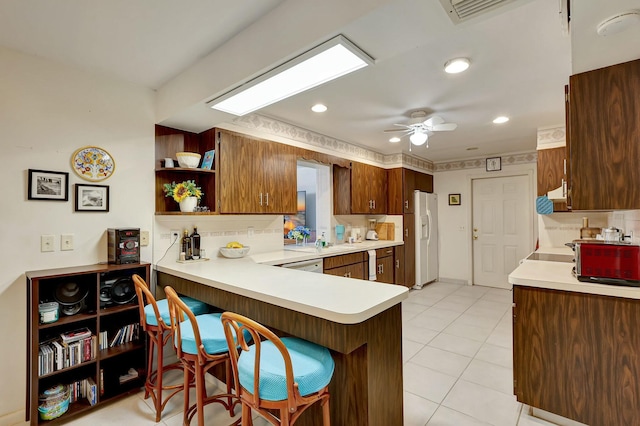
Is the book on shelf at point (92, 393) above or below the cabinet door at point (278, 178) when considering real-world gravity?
below

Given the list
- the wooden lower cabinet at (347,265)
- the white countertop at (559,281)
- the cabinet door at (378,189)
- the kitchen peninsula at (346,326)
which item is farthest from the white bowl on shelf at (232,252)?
the cabinet door at (378,189)

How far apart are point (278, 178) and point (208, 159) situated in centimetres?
81

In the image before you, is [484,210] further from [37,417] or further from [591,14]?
[37,417]

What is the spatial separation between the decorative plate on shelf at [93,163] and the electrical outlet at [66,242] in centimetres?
45

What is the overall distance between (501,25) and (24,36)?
2.88 metres

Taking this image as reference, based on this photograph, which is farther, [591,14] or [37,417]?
[37,417]

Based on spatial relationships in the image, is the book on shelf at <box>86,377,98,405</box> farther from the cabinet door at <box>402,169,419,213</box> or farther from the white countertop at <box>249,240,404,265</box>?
the cabinet door at <box>402,169,419,213</box>

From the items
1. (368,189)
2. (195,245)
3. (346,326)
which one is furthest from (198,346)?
(368,189)

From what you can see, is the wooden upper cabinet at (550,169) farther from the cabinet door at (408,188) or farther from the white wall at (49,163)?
the white wall at (49,163)

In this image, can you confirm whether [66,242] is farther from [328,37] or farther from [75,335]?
[328,37]

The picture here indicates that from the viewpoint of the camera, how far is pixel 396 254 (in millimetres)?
4902

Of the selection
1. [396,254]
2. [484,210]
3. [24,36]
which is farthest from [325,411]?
[484,210]

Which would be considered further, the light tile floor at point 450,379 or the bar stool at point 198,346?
the light tile floor at point 450,379

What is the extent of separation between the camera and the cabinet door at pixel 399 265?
16.1 feet
